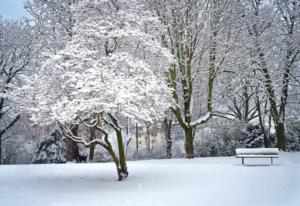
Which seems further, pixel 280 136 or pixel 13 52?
pixel 13 52

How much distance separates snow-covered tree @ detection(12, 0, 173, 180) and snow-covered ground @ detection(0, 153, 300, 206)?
1612mm

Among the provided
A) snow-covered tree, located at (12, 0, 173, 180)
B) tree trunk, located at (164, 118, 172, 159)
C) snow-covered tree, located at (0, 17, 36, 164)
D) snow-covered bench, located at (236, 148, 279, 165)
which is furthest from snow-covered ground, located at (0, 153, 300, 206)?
snow-covered tree, located at (0, 17, 36, 164)

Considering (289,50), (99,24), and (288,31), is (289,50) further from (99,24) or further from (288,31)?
(99,24)

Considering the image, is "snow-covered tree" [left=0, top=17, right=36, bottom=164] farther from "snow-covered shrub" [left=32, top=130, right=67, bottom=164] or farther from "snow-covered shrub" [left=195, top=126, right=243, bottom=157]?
"snow-covered shrub" [left=195, top=126, right=243, bottom=157]

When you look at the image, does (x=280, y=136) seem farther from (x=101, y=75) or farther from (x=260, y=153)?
(x=101, y=75)

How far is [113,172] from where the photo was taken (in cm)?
1497

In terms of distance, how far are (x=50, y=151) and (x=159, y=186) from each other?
1269 centimetres

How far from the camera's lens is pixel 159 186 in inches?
443

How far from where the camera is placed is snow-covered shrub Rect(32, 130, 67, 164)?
72.5ft

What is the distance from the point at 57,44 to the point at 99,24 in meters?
8.18

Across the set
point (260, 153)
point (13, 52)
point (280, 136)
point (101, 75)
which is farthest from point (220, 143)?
point (13, 52)

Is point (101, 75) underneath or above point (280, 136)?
above

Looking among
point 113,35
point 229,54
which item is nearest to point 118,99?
point 113,35

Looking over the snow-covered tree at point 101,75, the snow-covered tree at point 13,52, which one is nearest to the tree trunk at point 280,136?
the snow-covered tree at point 101,75
